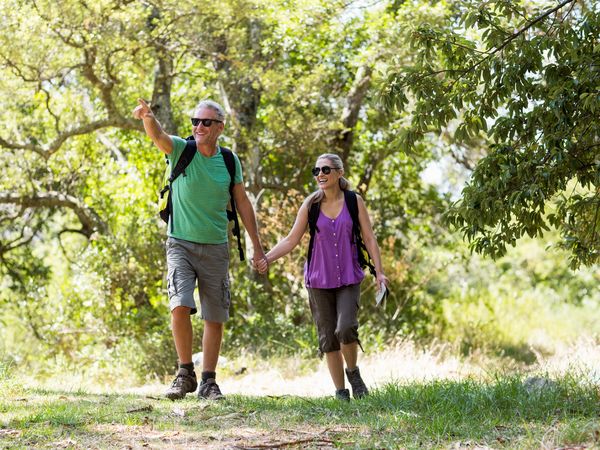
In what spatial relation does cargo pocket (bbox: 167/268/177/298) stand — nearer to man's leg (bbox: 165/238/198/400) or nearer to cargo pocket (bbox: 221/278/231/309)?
man's leg (bbox: 165/238/198/400)

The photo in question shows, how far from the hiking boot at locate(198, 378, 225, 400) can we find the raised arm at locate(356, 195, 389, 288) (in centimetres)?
145

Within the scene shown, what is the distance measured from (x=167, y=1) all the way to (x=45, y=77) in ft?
6.74

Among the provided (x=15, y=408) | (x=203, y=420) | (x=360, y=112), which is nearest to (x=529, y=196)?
(x=203, y=420)

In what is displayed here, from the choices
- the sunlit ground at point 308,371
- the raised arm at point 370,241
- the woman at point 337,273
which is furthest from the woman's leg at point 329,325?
the sunlit ground at point 308,371

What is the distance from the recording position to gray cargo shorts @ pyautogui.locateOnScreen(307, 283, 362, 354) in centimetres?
631

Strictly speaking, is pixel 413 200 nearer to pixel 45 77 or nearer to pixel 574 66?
pixel 45 77

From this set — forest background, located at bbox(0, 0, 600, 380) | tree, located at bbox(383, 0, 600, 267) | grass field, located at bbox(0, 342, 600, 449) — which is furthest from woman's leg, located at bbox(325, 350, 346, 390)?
forest background, located at bbox(0, 0, 600, 380)

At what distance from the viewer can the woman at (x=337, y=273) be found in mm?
6375

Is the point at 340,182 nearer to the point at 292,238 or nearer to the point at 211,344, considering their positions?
the point at 292,238

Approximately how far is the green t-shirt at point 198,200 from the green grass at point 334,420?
4.04 feet

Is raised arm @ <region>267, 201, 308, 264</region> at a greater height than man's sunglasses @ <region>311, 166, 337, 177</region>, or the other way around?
man's sunglasses @ <region>311, 166, 337, 177</region>

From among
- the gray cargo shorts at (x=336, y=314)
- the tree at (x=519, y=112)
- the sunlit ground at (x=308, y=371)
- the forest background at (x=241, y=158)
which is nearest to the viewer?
the tree at (x=519, y=112)

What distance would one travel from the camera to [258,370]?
38.2 feet

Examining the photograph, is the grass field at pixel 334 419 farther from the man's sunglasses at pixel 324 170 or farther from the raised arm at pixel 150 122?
the raised arm at pixel 150 122
